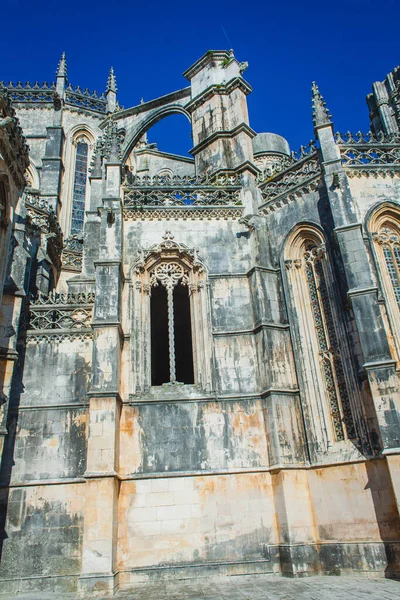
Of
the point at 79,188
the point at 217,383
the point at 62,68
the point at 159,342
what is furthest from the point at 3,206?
the point at 62,68

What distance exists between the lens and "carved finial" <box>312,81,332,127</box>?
13.0 m

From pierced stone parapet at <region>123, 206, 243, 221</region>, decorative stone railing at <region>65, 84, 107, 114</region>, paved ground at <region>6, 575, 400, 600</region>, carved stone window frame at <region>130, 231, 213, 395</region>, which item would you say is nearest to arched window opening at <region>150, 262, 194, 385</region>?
carved stone window frame at <region>130, 231, 213, 395</region>

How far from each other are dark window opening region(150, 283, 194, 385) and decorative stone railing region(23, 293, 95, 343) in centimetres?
406

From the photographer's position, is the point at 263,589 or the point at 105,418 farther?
the point at 105,418

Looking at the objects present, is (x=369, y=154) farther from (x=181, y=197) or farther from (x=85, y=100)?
(x=85, y=100)

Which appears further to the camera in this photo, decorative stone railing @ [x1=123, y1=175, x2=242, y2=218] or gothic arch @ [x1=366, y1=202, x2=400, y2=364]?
decorative stone railing @ [x1=123, y1=175, x2=242, y2=218]

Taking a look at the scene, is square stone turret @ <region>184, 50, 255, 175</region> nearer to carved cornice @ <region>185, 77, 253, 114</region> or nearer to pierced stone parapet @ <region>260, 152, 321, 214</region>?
carved cornice @ <region>185, 77, 253, 114</region>

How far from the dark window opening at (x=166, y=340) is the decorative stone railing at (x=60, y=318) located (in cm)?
406

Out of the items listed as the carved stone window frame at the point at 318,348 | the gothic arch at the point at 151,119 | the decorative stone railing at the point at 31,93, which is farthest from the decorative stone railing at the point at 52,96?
the carved stone window frame at the point at 318,348

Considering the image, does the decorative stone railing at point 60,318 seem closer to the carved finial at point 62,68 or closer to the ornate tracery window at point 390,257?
the ornate tracery window at point 390,257

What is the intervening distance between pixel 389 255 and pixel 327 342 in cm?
286

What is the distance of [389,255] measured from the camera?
39.6 feet

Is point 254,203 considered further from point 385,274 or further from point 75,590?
point 75,590

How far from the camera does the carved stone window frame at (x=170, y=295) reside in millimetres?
11867
